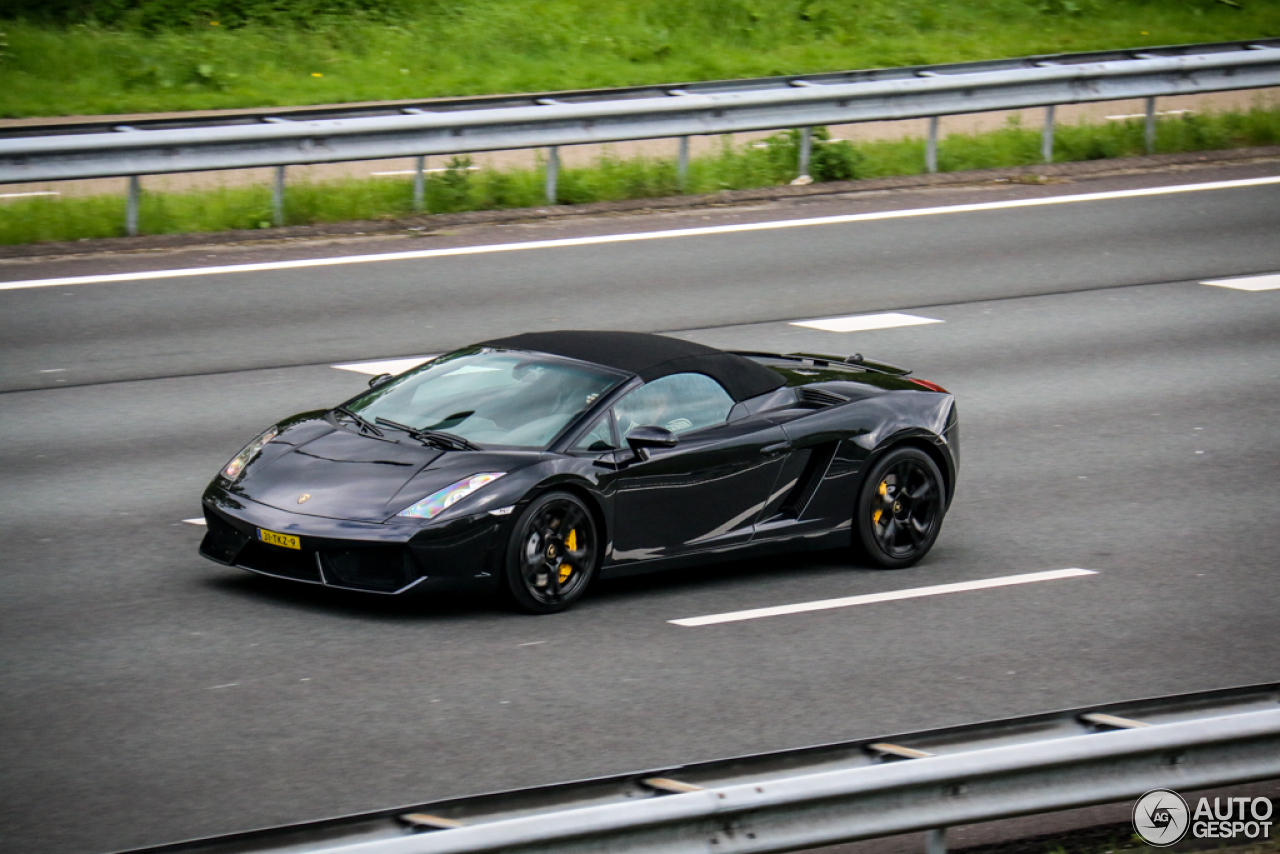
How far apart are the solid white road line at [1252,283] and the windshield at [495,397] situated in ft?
30.4

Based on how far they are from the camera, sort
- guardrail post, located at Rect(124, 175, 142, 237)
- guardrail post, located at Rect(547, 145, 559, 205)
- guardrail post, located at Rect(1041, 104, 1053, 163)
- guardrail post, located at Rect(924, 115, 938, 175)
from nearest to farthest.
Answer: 1. guardrail post, located at Rect(124, 175, 142, 237)
2. guardrail post, located at Rect(547, 145, 559, 205)
3. guardrail post, located at Rect(924, 115, 938, 175)
4. guardrail post, located at Rect(1041, 104, 1053, 163)

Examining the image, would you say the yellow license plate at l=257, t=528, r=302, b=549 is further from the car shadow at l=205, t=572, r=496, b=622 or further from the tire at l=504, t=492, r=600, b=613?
the tire at l=504, t=492, r=600, b=613

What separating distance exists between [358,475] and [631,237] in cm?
972

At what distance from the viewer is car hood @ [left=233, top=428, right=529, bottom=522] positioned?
8.48 metres

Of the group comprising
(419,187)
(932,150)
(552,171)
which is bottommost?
(419,187)

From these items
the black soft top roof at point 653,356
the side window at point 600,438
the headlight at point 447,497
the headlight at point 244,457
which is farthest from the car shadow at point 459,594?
the black soft top roof at point 653,356

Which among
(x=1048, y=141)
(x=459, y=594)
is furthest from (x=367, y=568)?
(x=1048, y=141)

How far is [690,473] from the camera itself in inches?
362

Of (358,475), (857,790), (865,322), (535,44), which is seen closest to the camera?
(857,790)

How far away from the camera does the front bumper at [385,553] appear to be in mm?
8320

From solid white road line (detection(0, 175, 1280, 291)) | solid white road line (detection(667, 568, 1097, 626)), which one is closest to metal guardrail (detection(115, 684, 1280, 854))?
solid white road line (detection(667, 568, 1097, 626))

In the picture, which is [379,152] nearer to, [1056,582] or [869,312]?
[869,312]

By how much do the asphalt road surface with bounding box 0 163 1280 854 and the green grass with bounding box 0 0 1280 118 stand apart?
8.40 m

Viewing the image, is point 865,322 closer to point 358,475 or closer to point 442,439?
point 442,439
